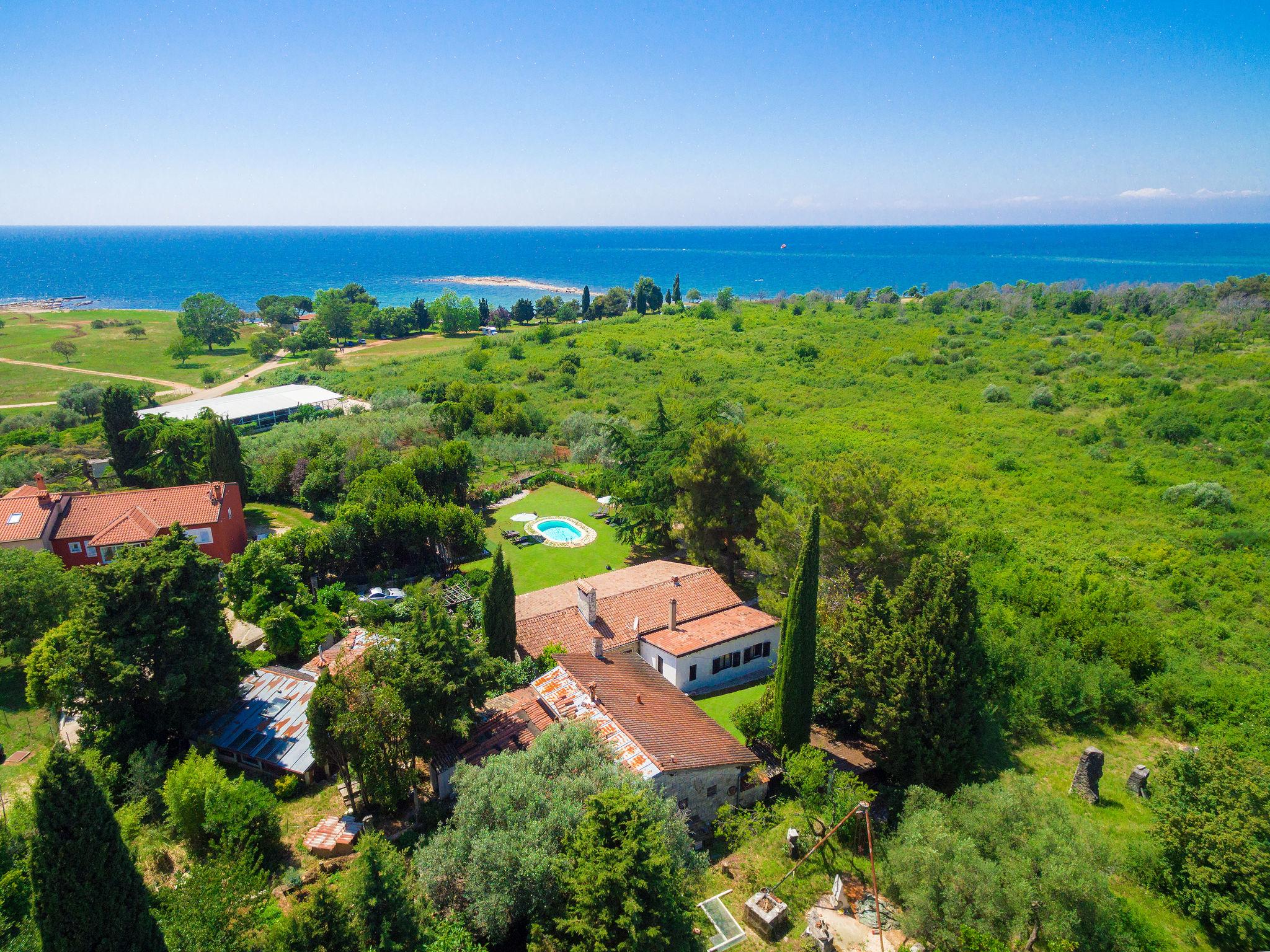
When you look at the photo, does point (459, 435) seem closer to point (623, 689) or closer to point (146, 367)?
point (623, 689)

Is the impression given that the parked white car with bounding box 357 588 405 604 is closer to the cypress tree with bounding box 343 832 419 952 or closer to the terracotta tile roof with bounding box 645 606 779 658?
the terracotta tile roof with bounding box 645 606 779 658

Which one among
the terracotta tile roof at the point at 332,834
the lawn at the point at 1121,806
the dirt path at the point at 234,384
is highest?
the dirt path at the point at 234,384

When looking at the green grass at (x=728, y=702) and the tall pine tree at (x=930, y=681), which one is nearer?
the tall pine tree at (x=930, y=681)

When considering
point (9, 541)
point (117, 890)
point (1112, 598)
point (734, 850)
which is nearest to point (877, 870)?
point (734, 850)

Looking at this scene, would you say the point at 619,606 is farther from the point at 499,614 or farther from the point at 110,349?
the point at 110,349

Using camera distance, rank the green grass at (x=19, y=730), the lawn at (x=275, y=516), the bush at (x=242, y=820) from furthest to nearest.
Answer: the lawn at (x=275, y=516), the green grass at (x=19, y=730), the bush at (x=242, y=820)

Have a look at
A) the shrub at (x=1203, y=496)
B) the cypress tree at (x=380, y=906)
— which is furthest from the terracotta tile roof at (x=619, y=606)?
the shrub at (x=1203, y=496)

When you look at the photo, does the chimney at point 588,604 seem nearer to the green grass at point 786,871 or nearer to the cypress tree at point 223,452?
the green grass at point 786,871
